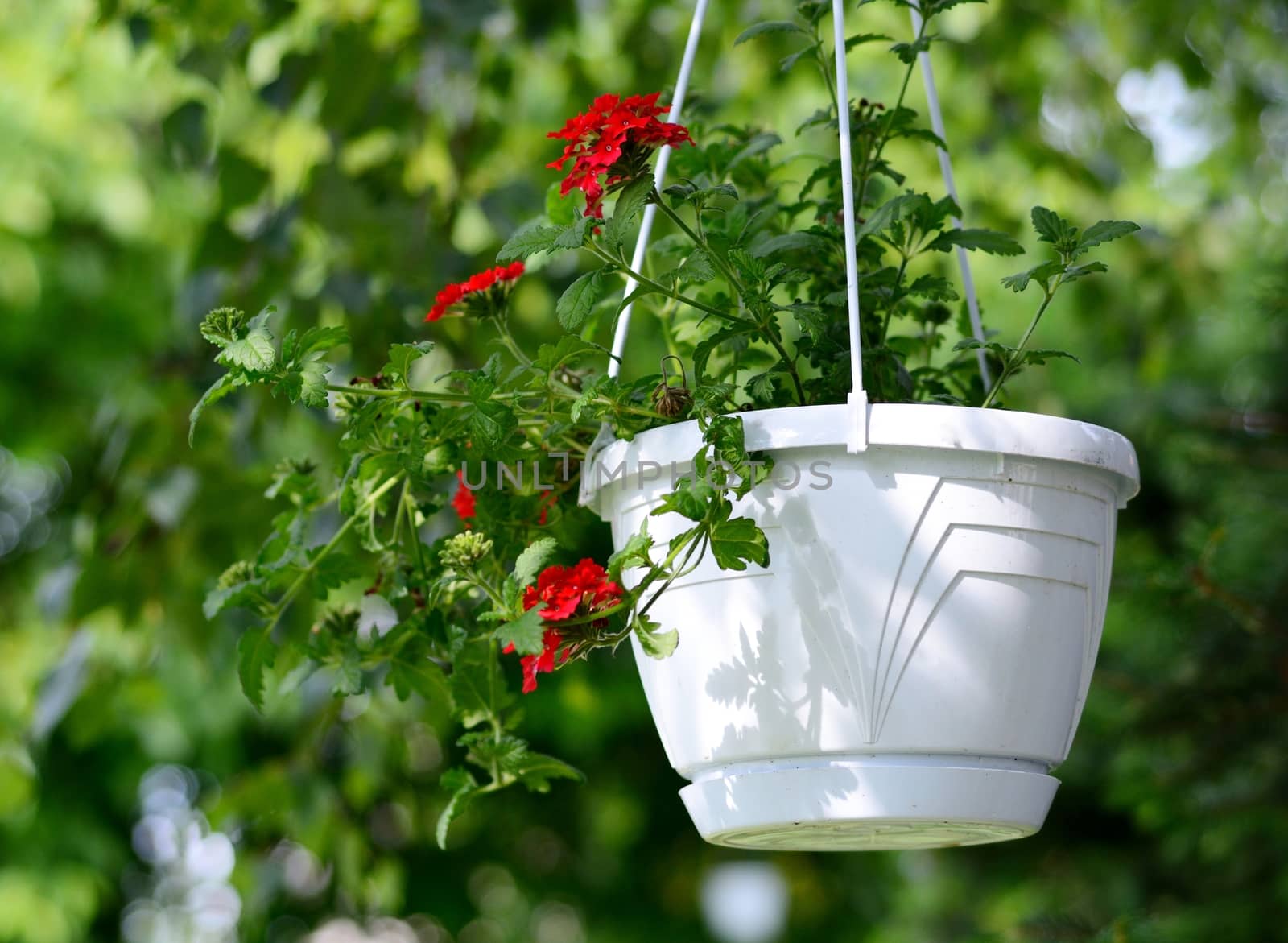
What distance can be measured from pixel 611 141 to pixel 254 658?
40 centimetres

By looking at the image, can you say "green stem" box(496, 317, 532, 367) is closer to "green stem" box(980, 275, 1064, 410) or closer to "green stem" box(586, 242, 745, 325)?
"green stem" box(586, 242, 745, 325)

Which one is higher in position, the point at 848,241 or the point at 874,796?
the point at 848,241

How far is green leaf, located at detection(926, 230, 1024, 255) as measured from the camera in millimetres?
753

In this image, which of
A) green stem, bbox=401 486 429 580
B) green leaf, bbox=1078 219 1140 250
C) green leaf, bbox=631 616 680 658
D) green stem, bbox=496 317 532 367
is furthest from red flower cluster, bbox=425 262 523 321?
green leaf, bbox=1078 219 1140 250

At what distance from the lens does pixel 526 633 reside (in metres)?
0.63

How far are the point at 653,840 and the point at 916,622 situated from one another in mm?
4016

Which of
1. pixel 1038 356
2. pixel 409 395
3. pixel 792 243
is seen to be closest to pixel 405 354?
pixel 409 395

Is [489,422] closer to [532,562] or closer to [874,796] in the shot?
[532,562]

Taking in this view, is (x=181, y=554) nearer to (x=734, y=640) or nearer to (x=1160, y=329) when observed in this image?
(x=734, y=640)

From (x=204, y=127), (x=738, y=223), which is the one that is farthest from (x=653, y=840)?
→ (x=738, y=223)

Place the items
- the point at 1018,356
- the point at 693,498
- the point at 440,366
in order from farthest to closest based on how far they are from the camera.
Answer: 1. the point at 440,366
2. the point at 1018,356
3. the point at 693,498

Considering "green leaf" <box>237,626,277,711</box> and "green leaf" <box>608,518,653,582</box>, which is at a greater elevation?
"green leaf" <box>237,626,277,711</box>

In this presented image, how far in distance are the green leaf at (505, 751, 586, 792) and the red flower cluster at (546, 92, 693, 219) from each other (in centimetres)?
32

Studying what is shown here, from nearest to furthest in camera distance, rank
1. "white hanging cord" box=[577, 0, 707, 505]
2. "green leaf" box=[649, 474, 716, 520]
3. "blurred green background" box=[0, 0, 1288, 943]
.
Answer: "green leaf" box=[649, 474, 716, 520]
"white hanging cord" box=[577, 0, 707, 505]
"blurred green background" box=[0, 0, 1288, 943]
